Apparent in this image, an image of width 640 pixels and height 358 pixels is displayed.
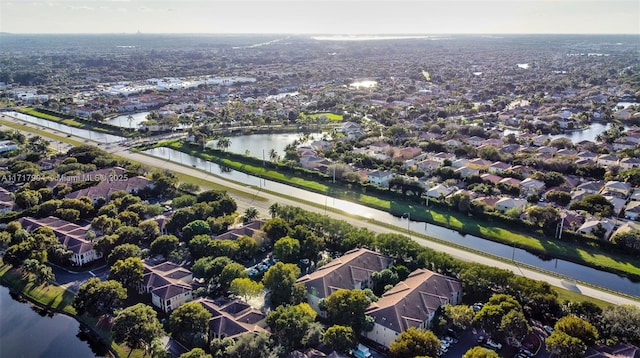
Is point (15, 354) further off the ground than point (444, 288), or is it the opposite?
point (444, 288)

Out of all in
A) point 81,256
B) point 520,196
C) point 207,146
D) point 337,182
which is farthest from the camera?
point 207,146

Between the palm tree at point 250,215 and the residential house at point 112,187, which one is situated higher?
the residential house at point 112,187

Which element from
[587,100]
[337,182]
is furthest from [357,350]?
[587,100]

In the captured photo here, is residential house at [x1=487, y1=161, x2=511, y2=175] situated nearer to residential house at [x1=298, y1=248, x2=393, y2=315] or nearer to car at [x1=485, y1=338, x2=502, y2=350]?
residential house at [x1=298, y1=248, x2=393, y2=315]

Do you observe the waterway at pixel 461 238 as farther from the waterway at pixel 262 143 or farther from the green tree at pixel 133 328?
the green tree at pixel 133 328

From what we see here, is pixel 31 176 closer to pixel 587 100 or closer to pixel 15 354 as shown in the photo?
pixel 15 354

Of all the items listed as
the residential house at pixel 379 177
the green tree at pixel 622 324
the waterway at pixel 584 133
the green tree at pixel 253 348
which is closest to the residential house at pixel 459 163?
the residential house at pixel 379 177
